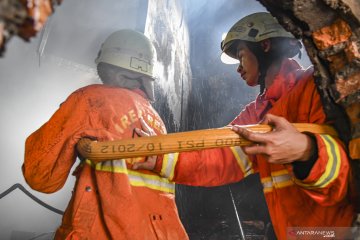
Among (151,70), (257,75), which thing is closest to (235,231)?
(257,75)

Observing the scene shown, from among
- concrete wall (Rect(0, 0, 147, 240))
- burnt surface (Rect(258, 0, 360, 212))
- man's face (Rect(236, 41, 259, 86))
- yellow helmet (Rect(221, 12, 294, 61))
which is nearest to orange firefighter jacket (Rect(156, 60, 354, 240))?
burnt surface (Rect(258, 0, 360, 212))

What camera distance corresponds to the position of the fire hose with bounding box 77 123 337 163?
59.9 inches

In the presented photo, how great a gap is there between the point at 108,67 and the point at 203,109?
9.48m

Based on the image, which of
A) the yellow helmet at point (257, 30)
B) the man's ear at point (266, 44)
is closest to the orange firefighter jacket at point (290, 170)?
the man's ear at point (266, 44)

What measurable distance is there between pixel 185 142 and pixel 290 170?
2.06 ft

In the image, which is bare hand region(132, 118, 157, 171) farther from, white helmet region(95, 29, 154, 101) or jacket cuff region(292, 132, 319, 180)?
jacket cuff region(292, 132, 319, 180)

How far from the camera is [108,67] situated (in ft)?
8.70

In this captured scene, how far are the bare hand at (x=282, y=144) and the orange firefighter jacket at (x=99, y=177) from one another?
1007 millimetres

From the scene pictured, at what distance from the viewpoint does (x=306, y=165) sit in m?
1.49

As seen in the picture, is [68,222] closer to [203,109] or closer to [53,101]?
[53,101]

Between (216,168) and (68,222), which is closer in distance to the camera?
(68,222)

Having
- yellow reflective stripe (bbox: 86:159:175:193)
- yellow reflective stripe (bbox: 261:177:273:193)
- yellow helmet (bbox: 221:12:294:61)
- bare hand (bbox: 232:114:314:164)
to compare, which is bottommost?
yellow reflective stripe (bbox: 261:177:273:193)

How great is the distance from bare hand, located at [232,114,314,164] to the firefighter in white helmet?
1.01m

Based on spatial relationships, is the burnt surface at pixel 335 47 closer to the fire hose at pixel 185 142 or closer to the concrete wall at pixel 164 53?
the fire hose at pixel 185 142
